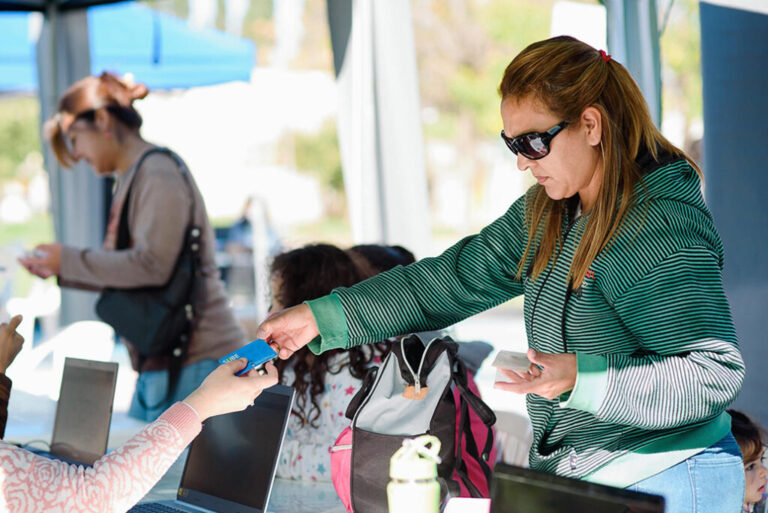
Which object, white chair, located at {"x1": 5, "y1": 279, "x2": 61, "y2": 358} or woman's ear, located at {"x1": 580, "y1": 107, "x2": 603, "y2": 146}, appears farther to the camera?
white chair, located at {"x1": 5, "y1": 279, "x2": 61, "y2": 358}

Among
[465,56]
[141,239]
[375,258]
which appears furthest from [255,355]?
[465,56]

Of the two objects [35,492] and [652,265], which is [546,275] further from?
[35,492]

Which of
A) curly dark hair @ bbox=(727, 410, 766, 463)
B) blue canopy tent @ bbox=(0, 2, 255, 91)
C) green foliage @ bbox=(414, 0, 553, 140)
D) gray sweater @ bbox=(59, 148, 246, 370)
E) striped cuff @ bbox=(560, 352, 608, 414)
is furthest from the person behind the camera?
green foliage @ bbox=(414, 0, 553, 140)

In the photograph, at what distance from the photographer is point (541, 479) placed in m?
1.20

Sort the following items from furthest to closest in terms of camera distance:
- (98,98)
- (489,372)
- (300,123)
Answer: (300,123), (489,372), (98,98)

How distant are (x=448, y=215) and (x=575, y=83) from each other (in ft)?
58.8

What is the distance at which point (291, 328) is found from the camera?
1.71 metres

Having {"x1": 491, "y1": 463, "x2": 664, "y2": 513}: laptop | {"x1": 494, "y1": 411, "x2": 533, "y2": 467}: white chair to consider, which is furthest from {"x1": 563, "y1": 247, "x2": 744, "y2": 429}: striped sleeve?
{"x1": 494, "y1": 411, "x2": 533, "y2": 467}: white chair

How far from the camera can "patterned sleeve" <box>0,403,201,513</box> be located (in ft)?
4.76

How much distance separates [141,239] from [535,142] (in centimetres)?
192

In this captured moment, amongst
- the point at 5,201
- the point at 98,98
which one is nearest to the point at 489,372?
the point at 98,98

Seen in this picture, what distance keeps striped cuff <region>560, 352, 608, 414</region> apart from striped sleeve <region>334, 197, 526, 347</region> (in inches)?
17.8

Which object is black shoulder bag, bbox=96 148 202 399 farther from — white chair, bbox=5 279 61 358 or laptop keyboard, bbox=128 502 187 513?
white chair, bbox=5 279 61 358

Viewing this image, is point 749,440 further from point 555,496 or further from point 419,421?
point 555,496
